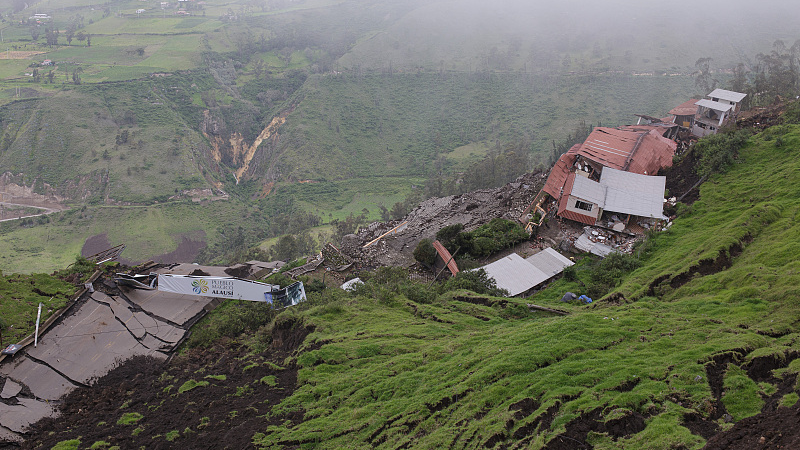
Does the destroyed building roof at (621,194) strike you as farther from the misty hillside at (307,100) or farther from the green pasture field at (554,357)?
the misty hillside at (307,100)

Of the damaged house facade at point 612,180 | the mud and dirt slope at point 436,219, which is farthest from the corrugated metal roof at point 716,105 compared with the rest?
the mud and dirt slope at point 436,219

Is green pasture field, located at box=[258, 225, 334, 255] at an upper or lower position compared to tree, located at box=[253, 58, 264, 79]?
lower

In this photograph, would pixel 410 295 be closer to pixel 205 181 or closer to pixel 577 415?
pixel 577 415

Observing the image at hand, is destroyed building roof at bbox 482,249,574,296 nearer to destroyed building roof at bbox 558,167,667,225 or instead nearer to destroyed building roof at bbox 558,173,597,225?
destroyed building roof at bbox 558,173,597,225

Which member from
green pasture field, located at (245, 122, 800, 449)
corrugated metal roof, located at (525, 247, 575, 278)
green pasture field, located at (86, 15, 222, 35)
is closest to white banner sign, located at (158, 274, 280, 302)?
green pasture field, located at (245, 122, 800, 449)

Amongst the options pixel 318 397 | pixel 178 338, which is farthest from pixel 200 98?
pixel 318 397

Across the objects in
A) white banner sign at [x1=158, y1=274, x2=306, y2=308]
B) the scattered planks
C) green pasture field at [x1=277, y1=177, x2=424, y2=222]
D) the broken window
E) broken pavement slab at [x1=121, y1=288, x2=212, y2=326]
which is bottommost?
green pasture field at [x1=277, y1=177, x2=424, y2=222]
